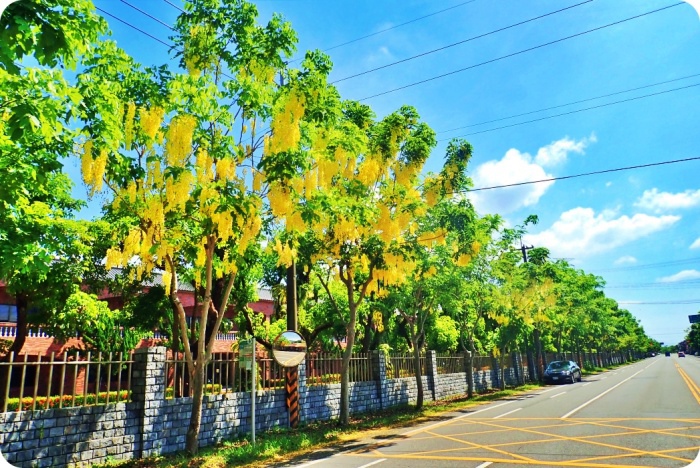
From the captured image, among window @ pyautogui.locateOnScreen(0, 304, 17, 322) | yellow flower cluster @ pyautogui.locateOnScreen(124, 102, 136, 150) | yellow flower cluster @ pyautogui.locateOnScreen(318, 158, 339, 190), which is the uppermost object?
yellow flower cluster @ pyautogui.locateOnScreen(124, 102, 136, 150)

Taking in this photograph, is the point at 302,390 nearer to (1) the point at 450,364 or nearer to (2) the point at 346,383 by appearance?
(2) the point at 346,383

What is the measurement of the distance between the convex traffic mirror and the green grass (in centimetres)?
183

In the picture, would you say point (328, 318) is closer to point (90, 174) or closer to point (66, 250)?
point (66, 250)

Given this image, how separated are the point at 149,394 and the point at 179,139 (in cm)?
555

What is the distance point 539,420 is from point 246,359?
8.46 metres

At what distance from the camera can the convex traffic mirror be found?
11812mm

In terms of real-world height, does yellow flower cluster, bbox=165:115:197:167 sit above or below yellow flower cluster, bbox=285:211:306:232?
above

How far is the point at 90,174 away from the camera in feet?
26.8

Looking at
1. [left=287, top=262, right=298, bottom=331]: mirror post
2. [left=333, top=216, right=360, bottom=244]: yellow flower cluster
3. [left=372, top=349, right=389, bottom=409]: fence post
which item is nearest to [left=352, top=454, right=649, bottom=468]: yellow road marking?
[left=287, top=262, right=298, bottom=331]: mirror post

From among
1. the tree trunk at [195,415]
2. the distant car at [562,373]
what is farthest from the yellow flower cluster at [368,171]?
the distant car at [562,373]

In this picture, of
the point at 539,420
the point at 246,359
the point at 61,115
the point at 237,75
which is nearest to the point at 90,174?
the point at 61,115

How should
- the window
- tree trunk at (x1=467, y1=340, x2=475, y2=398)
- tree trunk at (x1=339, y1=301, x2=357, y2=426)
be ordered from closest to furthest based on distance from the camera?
1. tree trunk at (x1=339, y1=301, x2=357, y2=426)
2. the window
3. tree trunk at (x1=467, y1=340, x2=475, y2=398)

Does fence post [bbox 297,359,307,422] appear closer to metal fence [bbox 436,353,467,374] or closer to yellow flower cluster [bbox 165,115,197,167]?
yellow flower cluster [bbox 165,115,197,167]

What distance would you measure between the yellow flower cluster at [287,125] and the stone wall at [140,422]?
5.38 m
